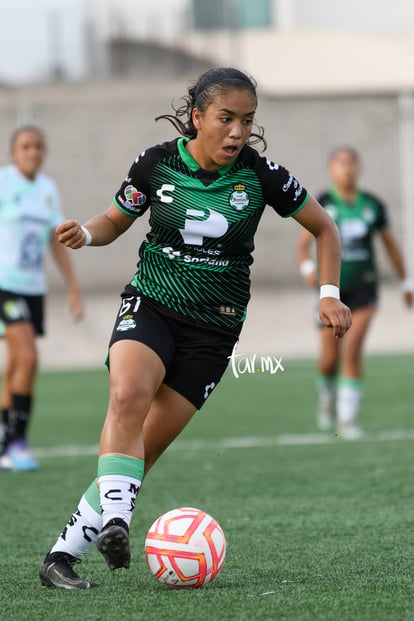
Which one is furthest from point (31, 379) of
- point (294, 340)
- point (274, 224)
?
point (274, 224)

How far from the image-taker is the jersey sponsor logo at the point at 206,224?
16.3 ft

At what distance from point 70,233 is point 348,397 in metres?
6.37

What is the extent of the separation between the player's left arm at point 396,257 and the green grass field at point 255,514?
3.92 feet

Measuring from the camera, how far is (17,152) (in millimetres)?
9367

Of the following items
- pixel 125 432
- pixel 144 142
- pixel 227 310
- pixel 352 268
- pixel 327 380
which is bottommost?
pixel 144 142

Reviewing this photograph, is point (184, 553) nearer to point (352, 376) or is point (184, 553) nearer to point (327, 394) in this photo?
point (352, 376)

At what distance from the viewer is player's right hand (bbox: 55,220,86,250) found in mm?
4871

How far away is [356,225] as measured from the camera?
11.1 meters

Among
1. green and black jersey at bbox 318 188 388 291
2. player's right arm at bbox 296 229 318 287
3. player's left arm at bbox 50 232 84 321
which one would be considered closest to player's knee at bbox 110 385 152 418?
player's left arm at bbox 50 232 84 321

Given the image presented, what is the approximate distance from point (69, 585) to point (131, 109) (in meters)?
21.0

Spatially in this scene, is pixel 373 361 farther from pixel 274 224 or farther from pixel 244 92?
pixel 244 92

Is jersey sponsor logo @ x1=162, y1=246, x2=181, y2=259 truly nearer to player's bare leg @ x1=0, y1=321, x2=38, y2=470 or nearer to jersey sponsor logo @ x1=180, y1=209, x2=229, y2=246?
jersey sponsor logo @ x1=180, y1=209, x2=229, y2=246

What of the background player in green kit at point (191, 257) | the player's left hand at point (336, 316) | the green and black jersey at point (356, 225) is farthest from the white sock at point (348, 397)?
the player's left hand at point (336, 316)

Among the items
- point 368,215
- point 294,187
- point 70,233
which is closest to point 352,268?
point 368,215
